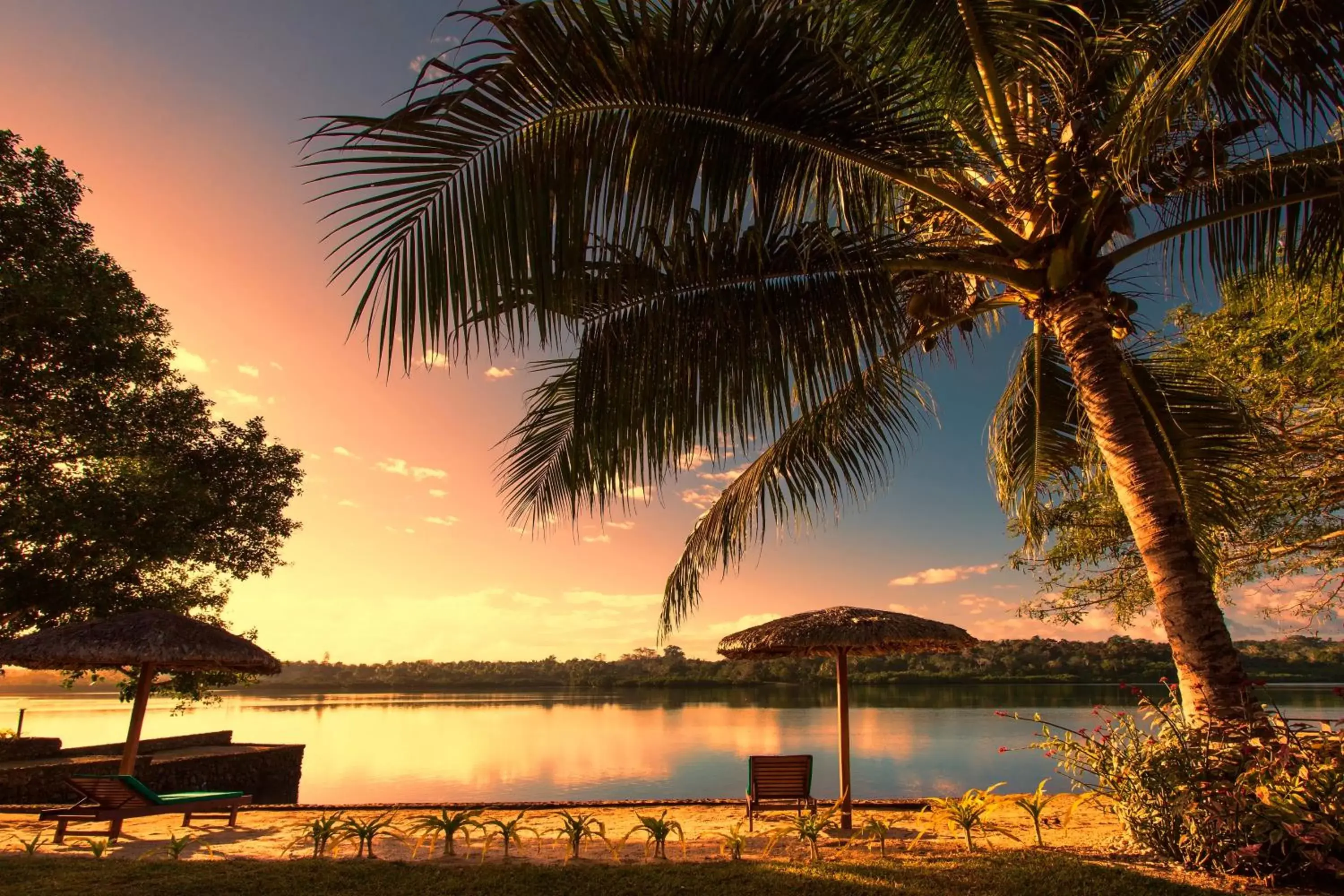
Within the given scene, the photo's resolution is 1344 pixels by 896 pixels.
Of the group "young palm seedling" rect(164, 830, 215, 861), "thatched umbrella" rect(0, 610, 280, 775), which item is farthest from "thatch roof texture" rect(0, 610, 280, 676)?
"young palm seedling" rect(164, 830, 215, 861)

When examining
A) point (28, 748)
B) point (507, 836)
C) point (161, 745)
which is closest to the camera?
point (507, 836)

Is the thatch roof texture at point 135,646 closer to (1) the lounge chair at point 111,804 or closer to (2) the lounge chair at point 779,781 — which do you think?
(1) the lounge chair at point 111,804

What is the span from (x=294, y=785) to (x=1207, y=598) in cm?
1865

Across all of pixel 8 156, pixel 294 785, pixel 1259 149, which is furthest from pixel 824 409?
pixel 294 785

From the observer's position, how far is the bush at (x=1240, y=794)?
3.48 metres

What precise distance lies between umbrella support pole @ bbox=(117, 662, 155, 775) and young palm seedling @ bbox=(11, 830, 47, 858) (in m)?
1.28

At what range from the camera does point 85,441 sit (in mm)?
11375

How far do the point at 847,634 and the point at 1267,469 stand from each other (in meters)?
5.41

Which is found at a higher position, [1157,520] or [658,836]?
[1157,520]

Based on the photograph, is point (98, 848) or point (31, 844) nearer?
point (98, 848)

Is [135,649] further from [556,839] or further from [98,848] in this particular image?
[556,839]

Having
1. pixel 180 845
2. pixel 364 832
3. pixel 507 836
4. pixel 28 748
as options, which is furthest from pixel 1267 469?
pixel 28 748

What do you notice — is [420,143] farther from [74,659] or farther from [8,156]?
[8,156]

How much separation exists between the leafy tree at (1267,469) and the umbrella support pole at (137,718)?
10.6 m
